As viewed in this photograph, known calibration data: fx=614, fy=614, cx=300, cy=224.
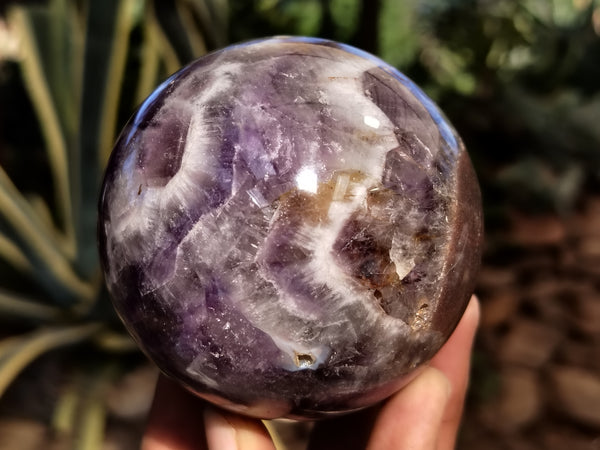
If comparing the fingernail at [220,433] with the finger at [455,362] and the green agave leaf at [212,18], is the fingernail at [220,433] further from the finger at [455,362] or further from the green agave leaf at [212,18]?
the green agave leaf at [212,18]

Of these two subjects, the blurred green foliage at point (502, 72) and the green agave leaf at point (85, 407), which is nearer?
the green agave leaf at point (85, 407)

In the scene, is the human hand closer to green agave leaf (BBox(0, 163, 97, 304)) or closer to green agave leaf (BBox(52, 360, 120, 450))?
green agave leaf (BBox(52, 360, 120, 450))

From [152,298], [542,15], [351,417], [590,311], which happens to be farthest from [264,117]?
[542,15]

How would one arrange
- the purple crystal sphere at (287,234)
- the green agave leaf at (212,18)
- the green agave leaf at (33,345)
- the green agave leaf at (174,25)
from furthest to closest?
1. the green agave leaf at (212,18)
2. the green agave leaf at (174,25)
3. the green agave leaf at (33,345)
4. the purple crystal sphere at (287,234)

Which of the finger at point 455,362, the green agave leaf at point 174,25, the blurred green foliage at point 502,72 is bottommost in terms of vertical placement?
the blurred green foliage at point 502,72

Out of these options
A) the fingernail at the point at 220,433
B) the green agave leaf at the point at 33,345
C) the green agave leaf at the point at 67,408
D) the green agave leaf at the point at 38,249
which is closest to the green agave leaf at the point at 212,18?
the green agave leaf at the point at 38,249

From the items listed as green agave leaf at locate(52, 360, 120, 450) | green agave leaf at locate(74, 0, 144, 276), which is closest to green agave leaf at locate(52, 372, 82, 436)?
green agave leaf at locate(52, 360, 120, 450)
